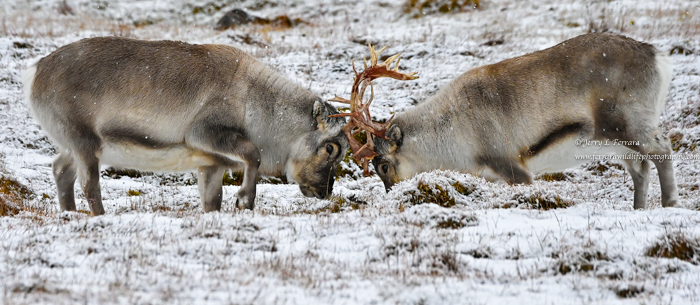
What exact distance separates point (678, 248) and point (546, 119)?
11.8 feet

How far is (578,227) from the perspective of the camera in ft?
17.9

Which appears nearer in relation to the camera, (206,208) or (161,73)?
(161,73)

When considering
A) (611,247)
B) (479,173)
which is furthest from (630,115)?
(611,247)

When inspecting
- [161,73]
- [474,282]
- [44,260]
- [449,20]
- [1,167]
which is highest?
[449,20]

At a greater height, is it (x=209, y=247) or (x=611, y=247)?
(x=611, y=247)

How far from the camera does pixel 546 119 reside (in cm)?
813

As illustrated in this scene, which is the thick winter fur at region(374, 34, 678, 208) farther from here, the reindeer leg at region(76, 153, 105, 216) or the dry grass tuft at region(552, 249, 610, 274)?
the reindeer leg at region(76, 153, 105, 216)

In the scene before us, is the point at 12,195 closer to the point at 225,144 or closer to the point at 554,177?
the point at 225,144

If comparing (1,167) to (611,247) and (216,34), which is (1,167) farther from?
(216,34)

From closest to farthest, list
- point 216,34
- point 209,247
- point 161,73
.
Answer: point 209,247 → point 161,73 → point 216,34

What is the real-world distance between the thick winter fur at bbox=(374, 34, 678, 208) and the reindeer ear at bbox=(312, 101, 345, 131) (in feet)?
3.55

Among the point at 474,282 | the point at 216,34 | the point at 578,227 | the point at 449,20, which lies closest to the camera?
the point at 474,282

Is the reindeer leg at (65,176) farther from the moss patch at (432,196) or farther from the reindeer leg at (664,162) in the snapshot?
the reindeer leg at (664,162)

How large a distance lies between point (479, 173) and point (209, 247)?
199 inches
